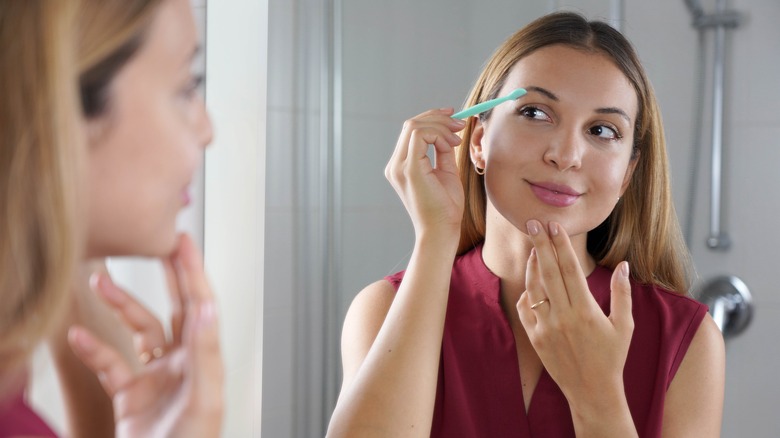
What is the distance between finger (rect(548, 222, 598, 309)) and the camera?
33.7 inches

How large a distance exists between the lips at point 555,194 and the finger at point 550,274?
0.05 m

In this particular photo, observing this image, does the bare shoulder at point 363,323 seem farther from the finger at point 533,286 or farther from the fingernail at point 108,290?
the fingernail at point 108,290

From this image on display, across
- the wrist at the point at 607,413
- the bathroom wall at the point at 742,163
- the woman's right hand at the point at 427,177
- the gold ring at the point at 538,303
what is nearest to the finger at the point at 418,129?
the woman's right hand at the point at 427,177

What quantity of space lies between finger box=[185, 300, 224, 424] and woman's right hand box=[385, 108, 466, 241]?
1.34 feet

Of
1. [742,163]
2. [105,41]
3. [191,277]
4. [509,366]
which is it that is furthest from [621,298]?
[742,163]

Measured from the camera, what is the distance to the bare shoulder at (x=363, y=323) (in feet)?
3.18

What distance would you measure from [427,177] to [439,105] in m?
0.51

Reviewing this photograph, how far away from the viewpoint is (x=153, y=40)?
1.76 feet

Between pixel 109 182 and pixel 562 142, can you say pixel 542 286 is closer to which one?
pixel 562 142

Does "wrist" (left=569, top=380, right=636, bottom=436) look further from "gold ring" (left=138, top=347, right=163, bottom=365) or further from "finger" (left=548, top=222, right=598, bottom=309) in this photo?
"gold ring" (left=138, top=347, right=163, bottom=365)

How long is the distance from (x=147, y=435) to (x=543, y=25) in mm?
704

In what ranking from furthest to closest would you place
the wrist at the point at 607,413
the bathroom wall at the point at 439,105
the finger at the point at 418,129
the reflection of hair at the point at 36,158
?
the bathroom wall at the point at 439,105
the finger at the point at 418,129
the wrist at the point at 607,413
the reflection of hair at the point at 36,158

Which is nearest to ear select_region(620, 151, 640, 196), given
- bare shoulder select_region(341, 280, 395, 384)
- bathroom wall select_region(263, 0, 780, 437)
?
bare shoulder select_region(341, 280, 395, 384)

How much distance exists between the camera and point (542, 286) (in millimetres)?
878
